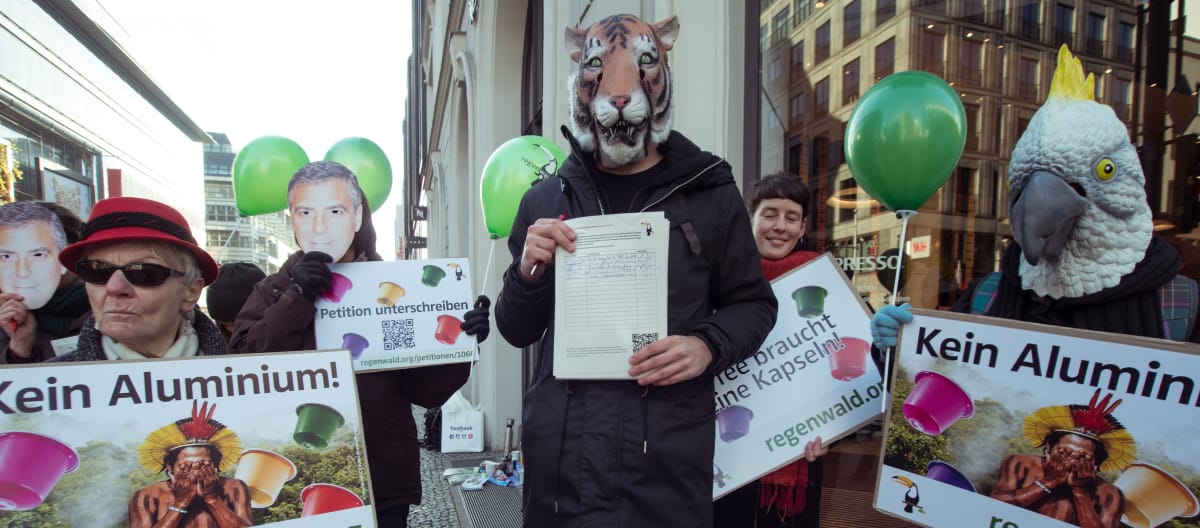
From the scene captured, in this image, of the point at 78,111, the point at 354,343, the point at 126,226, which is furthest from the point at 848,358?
the point at 78,111

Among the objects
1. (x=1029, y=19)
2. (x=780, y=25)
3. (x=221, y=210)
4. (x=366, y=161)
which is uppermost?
(x=221, y=210)

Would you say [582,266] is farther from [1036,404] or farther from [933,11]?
[933,11]

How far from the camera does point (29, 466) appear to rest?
1.27m

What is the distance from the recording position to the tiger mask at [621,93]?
153 centimetres

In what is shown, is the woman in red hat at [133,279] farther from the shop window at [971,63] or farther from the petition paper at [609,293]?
the shop window at [971,63]

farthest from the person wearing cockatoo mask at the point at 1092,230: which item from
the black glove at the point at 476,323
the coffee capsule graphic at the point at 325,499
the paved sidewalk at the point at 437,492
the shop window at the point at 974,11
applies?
the paved sidewalk at the point at 437,492

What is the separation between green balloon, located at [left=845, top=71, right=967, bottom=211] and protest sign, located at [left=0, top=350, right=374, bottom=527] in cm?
175

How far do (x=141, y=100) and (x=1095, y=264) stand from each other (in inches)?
1375

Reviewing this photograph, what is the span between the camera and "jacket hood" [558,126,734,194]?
1513mm

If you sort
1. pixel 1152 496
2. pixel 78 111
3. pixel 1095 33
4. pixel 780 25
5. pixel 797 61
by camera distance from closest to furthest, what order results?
pixel 1152 496
pixel 1095 33
pixel 780 25
pixel 797 61
pixel 78 111

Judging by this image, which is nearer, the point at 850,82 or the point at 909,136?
the point at 909,136

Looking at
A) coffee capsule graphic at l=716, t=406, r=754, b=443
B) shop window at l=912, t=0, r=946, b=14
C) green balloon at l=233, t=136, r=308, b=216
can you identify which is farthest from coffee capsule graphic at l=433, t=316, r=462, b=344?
shop window at l=912, t=0, r=946, b=14

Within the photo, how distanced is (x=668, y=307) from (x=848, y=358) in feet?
2.70

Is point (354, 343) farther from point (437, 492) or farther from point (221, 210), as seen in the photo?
point (221, 210)
